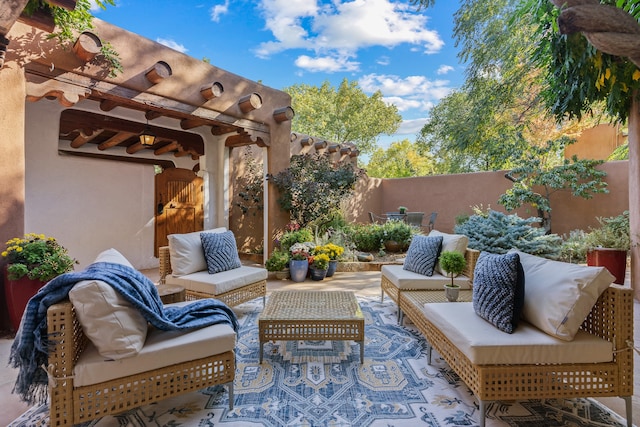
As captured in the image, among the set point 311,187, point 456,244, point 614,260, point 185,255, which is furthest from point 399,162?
point 185,255

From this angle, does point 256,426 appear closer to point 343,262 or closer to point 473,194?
point 343,262

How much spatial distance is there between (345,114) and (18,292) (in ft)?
55.8

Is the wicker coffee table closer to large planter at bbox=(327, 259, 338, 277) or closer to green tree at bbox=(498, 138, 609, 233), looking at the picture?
large planter at bbox=(327, 259, 338, 277)

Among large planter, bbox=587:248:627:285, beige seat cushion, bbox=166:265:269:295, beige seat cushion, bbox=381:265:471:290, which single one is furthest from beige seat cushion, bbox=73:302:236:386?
large planter, bbox=587:248:627:285

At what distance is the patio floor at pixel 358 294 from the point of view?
2.00 meters

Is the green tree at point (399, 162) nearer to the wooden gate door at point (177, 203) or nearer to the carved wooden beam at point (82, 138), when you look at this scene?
the wooden gate door at point (177, 203)

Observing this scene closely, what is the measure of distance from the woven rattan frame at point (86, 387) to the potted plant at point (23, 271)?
166cm

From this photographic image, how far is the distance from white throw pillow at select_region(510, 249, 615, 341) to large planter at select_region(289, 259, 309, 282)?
147 inches

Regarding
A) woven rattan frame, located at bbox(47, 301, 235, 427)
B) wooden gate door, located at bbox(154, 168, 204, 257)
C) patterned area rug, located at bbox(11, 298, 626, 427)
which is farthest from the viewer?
wooden gate door, located at bbox(154, 168, 204, 257)

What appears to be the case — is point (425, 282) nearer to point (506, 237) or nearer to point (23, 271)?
point (506, 237)

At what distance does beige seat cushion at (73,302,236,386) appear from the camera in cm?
167

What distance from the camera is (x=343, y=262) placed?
6277 millimetres

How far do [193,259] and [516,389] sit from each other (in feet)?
10.3

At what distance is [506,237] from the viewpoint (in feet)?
19.3
